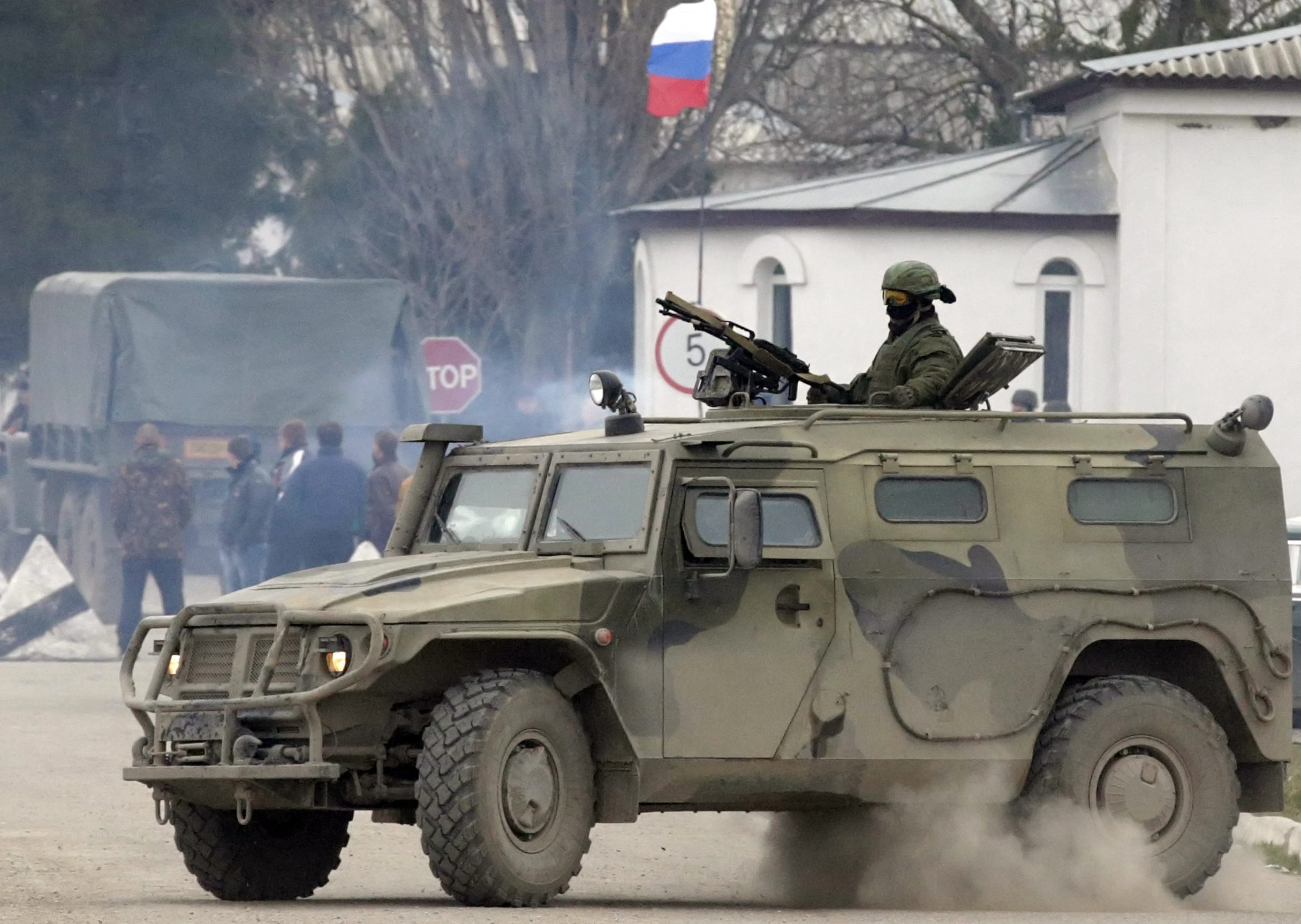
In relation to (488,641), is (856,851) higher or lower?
lower

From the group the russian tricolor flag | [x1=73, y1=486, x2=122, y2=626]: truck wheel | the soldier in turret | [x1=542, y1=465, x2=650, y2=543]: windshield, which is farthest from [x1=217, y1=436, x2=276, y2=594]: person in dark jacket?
[x1=542, y1=465, x2=650, y2=543]: windshield

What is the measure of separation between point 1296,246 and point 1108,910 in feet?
66.2

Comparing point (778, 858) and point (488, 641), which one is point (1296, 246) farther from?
point (488, 641)

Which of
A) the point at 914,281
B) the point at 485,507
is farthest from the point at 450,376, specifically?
A: the point at 485,507

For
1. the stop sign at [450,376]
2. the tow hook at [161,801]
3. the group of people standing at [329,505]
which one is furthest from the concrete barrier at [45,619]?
the tow hook at [161,801]

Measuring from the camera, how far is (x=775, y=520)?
10.9m

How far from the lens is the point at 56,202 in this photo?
41.3 meters

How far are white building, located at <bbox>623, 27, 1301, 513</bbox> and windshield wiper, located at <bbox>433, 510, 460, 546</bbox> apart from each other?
18.4 metres

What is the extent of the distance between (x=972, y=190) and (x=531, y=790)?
21.5 metres

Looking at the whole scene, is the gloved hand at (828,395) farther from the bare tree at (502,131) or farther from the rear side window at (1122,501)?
the bare tree at (502,131)

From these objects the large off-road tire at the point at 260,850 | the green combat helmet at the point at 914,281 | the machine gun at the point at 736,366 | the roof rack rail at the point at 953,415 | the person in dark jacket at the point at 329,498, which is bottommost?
the large off-road tire at the point at 260,850

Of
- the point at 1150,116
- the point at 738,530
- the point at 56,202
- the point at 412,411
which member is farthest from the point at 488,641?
the point at 56,202

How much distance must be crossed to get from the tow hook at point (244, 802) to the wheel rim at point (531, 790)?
91 centimetres

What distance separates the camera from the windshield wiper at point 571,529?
10.9m
